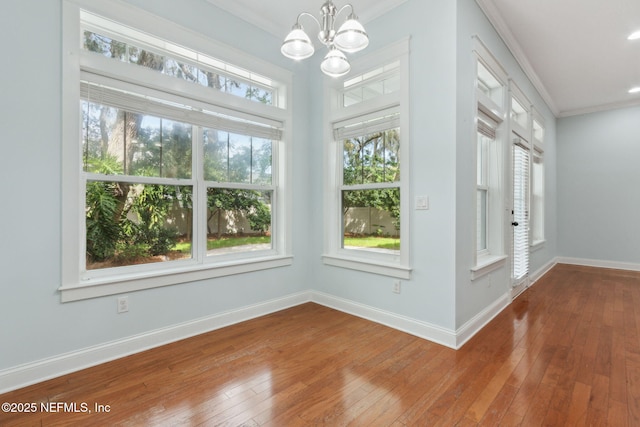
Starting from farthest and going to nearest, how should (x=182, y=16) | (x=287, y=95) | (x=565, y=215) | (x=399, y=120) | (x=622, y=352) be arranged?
(x=565, y=215) < (x=287, y=95) < (x=399, y=120) < (x=182, y=16) < (x=622, y=352)

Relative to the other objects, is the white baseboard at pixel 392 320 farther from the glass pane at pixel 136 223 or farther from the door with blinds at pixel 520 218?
the door with blinds at pixel 520 218

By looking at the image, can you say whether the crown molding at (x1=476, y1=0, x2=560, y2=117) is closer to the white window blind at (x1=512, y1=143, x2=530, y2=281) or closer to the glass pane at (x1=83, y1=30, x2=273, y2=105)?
the white window blind at (x1=512, y1=143, x2=530, y2=281)

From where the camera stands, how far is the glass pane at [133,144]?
229 centimetres

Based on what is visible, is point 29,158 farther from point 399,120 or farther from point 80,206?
point 399,120

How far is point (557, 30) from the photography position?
11.0 feet

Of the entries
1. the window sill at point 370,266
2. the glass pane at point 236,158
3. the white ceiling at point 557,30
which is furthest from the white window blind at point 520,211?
the glass pane at point 236,158

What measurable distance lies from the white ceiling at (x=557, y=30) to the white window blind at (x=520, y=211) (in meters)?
1.21

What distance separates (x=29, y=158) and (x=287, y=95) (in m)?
2.37

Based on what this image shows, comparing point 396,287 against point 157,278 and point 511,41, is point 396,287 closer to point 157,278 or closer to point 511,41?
point 157,278

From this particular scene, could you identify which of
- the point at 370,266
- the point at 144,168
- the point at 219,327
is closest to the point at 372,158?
the point at 370,266

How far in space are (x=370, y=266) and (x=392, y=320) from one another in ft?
1.84

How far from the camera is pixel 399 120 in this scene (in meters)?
2.88

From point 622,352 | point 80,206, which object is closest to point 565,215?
point 622,352

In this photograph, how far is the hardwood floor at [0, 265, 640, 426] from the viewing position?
1680 mm
